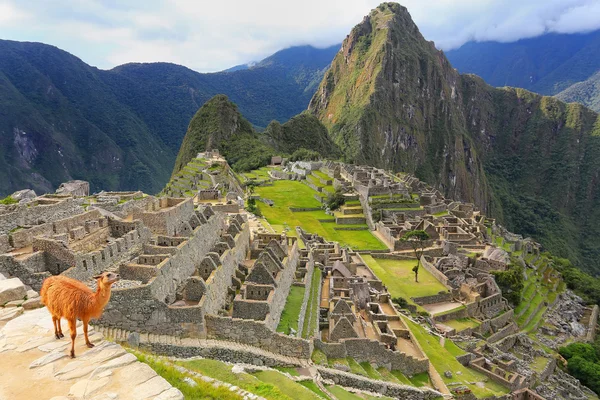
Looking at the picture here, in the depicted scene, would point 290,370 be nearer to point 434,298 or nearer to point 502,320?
point 434,298

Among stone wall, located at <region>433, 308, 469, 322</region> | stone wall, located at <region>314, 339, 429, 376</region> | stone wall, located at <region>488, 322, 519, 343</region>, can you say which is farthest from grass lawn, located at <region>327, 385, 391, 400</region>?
stone wall, located at <region>488, 322, 519, 343</region>

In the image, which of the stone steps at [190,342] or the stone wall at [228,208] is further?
the stone wall at [228,208]

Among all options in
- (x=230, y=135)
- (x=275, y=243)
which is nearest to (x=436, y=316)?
(x=275, y=243)

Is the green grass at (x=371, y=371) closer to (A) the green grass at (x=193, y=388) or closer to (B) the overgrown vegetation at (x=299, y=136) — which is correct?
(A) the green grass at (x=193, y=388)

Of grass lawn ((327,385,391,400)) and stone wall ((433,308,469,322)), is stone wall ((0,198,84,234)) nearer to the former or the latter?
grass lawn ((327,385,391,400))

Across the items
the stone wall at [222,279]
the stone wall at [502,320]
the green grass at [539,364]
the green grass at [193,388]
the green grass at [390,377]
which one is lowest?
the green grass at [539,364]

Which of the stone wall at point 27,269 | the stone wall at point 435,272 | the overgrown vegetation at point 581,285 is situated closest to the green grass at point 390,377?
the stone wall at point 27,269

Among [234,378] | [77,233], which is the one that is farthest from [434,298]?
[77,233]
